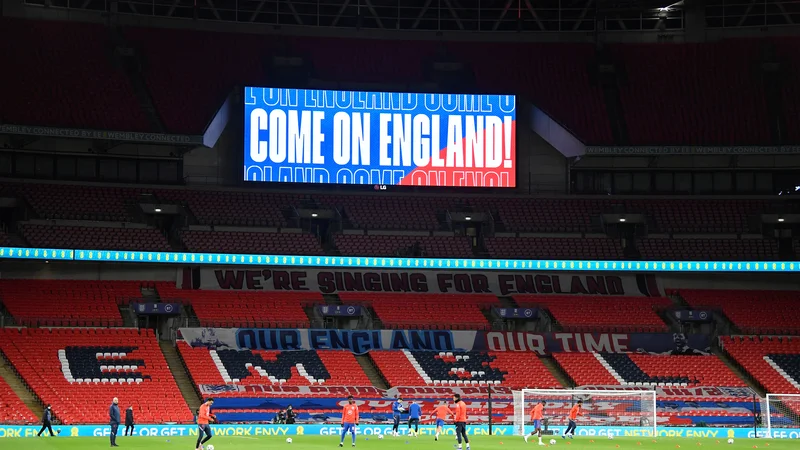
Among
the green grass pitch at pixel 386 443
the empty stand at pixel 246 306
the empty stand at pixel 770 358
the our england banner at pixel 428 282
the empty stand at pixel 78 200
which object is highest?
the empty stand at pixel 78 200

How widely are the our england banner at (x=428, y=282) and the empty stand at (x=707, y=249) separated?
244cm

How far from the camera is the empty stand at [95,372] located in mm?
49656

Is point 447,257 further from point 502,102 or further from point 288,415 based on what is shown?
point 288,415

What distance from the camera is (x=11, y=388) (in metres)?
50.0

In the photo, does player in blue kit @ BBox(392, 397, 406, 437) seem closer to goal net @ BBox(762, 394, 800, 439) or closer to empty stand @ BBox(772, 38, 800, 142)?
goal net @ BBox(762, 394, 800, 439)

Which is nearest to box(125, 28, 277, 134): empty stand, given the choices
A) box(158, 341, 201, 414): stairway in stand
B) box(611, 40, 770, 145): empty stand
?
box(158, 341, 201, 414): stairway in stand

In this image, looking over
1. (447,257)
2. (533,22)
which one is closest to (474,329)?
(447,257)

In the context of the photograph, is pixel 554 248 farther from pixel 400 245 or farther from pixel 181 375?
pixel 181 375

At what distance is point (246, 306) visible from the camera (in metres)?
61.0

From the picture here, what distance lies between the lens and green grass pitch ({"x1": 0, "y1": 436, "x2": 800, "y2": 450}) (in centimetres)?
3900

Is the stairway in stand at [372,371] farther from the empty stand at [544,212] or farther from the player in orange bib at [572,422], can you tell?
the empty stand at [544,212]

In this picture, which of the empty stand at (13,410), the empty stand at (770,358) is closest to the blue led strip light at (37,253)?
the empty stand at (13,410)

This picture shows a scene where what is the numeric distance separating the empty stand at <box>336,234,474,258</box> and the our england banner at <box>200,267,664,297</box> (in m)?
1.95

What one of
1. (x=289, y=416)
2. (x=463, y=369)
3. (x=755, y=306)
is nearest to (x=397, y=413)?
(x=289, y=416)
